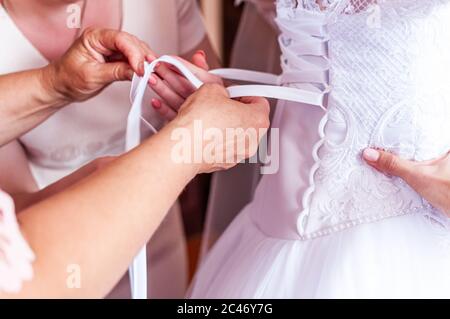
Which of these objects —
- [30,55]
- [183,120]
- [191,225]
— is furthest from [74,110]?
[191,225]

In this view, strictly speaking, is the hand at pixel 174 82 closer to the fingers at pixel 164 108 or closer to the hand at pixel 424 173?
the fingers at pixel 164 108

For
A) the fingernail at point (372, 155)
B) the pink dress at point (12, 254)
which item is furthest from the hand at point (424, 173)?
the pink dress at point (12, 254)

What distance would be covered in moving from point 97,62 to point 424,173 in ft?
1.37

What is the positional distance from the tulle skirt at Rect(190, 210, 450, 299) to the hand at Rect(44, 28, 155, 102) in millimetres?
306

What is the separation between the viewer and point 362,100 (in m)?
0.67

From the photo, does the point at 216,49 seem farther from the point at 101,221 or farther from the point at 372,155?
the point at 101,221

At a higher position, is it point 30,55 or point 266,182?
point 30,55

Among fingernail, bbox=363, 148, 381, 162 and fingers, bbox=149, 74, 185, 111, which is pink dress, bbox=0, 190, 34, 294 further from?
fingernail, bbox=363, 148, 381, 162

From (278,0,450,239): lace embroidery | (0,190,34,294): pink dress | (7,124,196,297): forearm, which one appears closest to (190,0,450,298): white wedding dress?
(278,0,450,239): lace embroidery

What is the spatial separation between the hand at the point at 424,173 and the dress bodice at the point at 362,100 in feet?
0.05

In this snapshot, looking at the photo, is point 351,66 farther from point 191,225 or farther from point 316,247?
point 191,225

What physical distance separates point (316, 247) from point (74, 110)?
447mm

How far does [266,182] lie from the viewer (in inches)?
31.7

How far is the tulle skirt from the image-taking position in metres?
0.68
